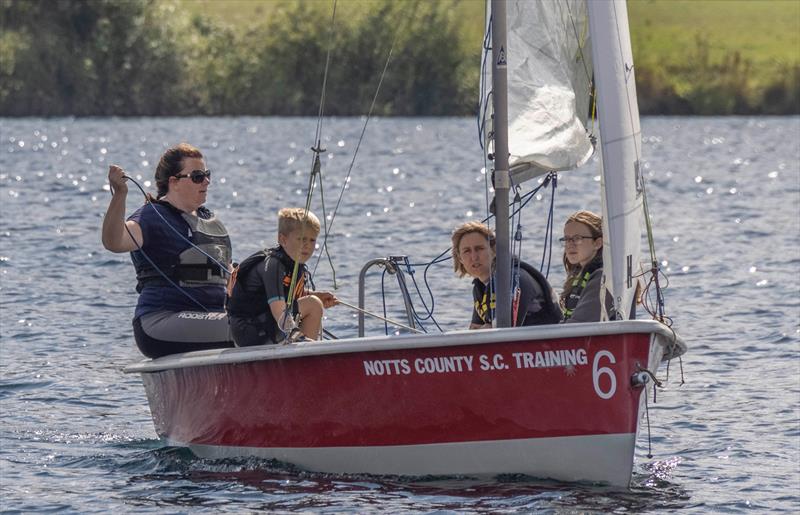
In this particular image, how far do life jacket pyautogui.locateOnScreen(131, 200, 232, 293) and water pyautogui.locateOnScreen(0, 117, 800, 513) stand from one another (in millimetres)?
1233

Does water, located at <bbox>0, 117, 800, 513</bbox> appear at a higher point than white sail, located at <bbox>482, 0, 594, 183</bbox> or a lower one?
lower

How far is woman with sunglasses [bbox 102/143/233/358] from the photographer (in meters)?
10.2

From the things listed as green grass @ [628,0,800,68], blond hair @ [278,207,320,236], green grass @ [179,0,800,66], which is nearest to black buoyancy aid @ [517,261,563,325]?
blond hair @ [278,207,320,236]

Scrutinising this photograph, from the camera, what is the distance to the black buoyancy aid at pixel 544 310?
9.45 metres

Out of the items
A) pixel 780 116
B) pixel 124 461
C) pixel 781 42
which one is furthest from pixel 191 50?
pixel 124 461

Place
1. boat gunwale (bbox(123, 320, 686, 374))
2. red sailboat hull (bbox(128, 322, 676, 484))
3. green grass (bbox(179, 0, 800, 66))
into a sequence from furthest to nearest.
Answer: green grass (bbox(179, 0, 800, 66)) < red sailboat hull (bbox(128, 322, 676, 484)) < boat gunwale (bbox(123, 320, 686, 374))

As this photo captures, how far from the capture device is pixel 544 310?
31.1 ft

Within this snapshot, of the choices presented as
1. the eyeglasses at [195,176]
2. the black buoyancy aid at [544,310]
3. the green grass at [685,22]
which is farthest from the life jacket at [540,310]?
the green grass at [685,22]

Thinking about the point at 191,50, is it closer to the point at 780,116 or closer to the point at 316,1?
the point at 316,1

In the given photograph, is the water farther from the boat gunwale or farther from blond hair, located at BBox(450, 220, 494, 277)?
blond hair, located at BBox(450, 220, 494, 277)

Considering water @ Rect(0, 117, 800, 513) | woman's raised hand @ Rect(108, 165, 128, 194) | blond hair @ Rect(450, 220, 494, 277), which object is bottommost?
water @ Rect(0, 117, 800, 513)

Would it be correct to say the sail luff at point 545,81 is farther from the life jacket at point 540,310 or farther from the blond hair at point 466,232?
the life jacket at point 540,310

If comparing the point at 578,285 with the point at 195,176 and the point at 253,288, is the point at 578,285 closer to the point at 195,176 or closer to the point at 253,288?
the point at 253,288

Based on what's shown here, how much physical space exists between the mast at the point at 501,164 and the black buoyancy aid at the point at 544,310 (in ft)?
1.40
